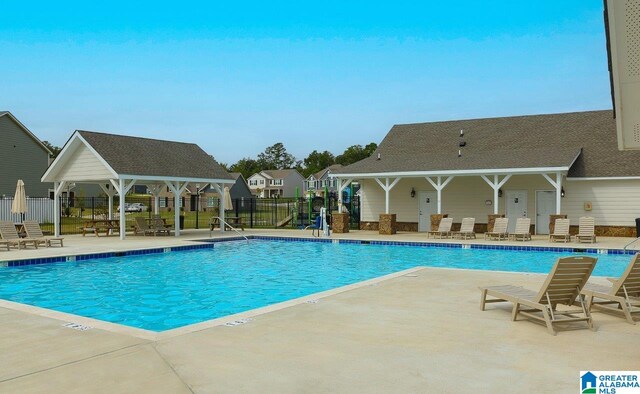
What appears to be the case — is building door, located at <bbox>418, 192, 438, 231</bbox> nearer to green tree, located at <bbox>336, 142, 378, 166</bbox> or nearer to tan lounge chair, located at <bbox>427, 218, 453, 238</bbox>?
tan lounge chair, located at <bbox>427, 218, 453, 238</bbox>

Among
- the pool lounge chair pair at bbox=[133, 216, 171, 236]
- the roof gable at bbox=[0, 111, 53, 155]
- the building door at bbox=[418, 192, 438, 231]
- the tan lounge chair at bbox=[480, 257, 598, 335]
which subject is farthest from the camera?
the roof gable at bbox=[0, 111, 53, 155]

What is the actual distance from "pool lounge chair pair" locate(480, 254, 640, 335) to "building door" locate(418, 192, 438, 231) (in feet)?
60.0

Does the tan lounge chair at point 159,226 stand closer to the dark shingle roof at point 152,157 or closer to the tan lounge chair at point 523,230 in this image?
the dark shingle roof at point 152,157

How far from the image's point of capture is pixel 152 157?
23.4 metres

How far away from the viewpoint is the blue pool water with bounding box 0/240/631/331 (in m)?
9.35

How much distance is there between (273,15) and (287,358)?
67.7 ft

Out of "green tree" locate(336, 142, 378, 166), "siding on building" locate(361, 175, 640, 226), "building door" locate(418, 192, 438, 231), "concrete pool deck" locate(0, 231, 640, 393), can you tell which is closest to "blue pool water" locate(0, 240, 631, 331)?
"concrete pool deck" locate(0, 231, 640, 393)

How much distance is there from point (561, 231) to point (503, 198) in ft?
14.9

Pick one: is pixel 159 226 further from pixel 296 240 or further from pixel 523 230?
pixel 523 230

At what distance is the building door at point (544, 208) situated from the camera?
76.1 ft

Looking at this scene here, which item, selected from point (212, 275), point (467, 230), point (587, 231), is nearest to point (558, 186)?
point (587, 231)

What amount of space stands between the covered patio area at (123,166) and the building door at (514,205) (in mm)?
12847

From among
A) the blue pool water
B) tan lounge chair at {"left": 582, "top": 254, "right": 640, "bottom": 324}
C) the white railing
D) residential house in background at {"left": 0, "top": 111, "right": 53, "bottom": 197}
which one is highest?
residential house in background at {"left": 0, "top": 111, "right": 53, "bottom": 197}

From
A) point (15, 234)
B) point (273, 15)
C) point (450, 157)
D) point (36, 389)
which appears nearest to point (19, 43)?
point (15, 234)
